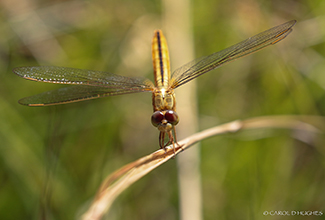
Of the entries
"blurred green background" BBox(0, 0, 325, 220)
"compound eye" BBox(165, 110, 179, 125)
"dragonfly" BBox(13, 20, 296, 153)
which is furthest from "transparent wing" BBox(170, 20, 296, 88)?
"blurred green background" BBox(0, 0, 325, 220)

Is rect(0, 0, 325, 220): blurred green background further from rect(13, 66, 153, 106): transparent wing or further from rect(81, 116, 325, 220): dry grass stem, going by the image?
rect(81, 116, 325, 220): dry grass stem

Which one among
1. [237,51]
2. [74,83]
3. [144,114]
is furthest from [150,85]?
[144,114]

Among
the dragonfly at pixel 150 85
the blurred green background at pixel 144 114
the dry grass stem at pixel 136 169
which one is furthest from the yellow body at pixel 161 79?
the blurred green background at pixel 144 114

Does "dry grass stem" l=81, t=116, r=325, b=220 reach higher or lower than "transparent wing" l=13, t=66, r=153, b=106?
lower

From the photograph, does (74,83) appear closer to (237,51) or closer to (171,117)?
(171,117)

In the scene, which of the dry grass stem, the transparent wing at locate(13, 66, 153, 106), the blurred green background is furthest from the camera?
the blurred green background

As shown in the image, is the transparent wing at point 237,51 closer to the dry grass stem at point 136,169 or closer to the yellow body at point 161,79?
the yellow body at point 161,79

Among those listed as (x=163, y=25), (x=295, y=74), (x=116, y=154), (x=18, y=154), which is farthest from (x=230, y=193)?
(x=163, y=25)
